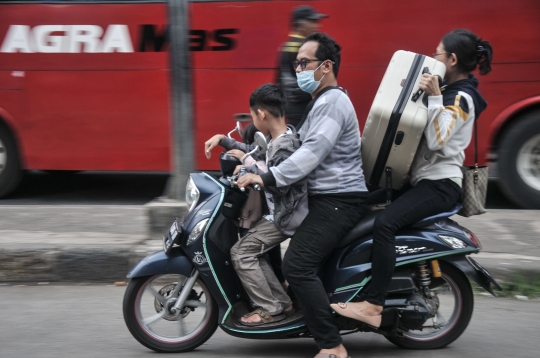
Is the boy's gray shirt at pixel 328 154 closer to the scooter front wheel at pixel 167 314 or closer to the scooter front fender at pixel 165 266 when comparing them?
the scooter front fender at pixel 165 266

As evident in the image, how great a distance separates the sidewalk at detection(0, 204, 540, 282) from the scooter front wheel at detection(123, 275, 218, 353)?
1411 millimetres

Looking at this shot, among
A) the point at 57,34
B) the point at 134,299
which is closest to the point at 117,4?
the point at 57,34

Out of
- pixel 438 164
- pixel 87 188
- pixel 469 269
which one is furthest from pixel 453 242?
pixel 87 188

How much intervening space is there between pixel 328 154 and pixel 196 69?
13.5 ft

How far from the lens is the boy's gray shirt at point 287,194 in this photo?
11.5 ft

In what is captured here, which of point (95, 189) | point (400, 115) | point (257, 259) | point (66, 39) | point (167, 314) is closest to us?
point (400, 115)

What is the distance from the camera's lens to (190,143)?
5711 millimetres

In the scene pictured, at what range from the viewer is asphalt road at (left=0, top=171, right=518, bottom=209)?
8164 mm

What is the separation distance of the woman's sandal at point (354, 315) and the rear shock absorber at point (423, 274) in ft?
1.06

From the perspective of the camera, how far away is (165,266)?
12.0 ft

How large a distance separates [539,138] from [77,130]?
4.71 metres

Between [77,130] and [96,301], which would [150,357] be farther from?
[77,130]

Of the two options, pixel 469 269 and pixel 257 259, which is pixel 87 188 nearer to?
pixel 257 259

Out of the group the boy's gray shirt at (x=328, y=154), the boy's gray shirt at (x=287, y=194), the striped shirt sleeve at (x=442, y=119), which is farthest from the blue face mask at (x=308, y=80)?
the striped shirt sleeve at (x=442, y=119)
